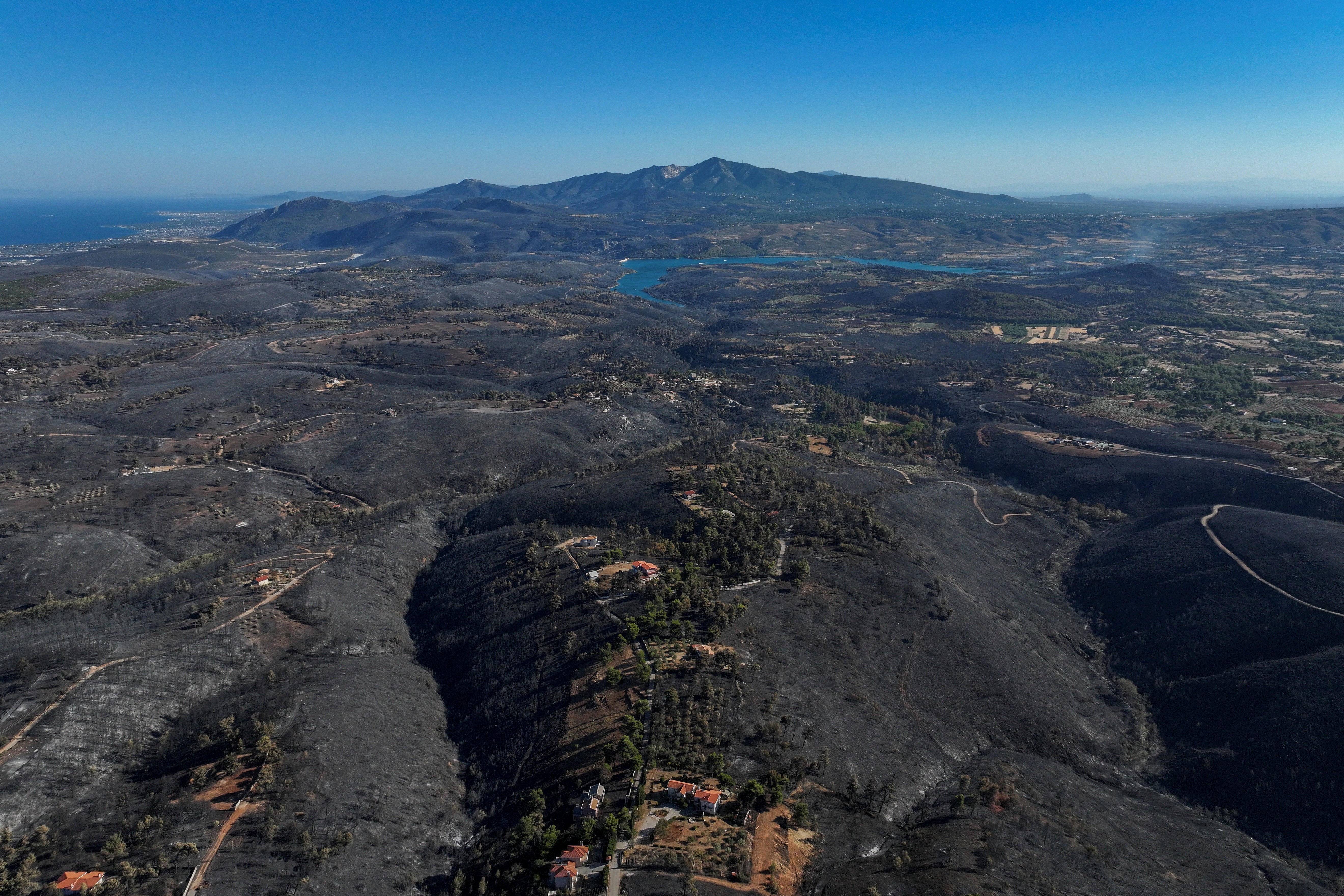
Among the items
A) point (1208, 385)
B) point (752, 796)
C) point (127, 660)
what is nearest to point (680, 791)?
point (752, 796)

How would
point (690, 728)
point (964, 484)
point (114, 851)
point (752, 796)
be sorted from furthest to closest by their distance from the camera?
1. point (964, 484)
2. point (690, 728)
3. point (752, 796)
4. point (114, 851)

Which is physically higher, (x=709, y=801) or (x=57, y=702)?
(x=57, y=702)

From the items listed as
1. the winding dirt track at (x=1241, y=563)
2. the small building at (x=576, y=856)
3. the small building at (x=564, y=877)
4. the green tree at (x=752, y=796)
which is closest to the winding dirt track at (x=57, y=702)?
the small building at (x=564, y=877)

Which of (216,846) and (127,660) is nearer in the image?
(216,846)

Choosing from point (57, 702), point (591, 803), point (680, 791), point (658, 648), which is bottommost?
point (591, 803)

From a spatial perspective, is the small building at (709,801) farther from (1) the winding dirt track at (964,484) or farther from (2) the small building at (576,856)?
(1) the winding dirt track at (964,484)

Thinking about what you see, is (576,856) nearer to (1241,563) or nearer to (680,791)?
(680,791)

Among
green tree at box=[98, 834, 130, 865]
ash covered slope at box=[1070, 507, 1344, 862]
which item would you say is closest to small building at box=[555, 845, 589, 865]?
green tree at box=[98, 834, 130, 865]

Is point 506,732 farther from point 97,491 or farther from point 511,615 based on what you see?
point 97,491

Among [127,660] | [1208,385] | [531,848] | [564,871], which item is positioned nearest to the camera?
[564,871]
